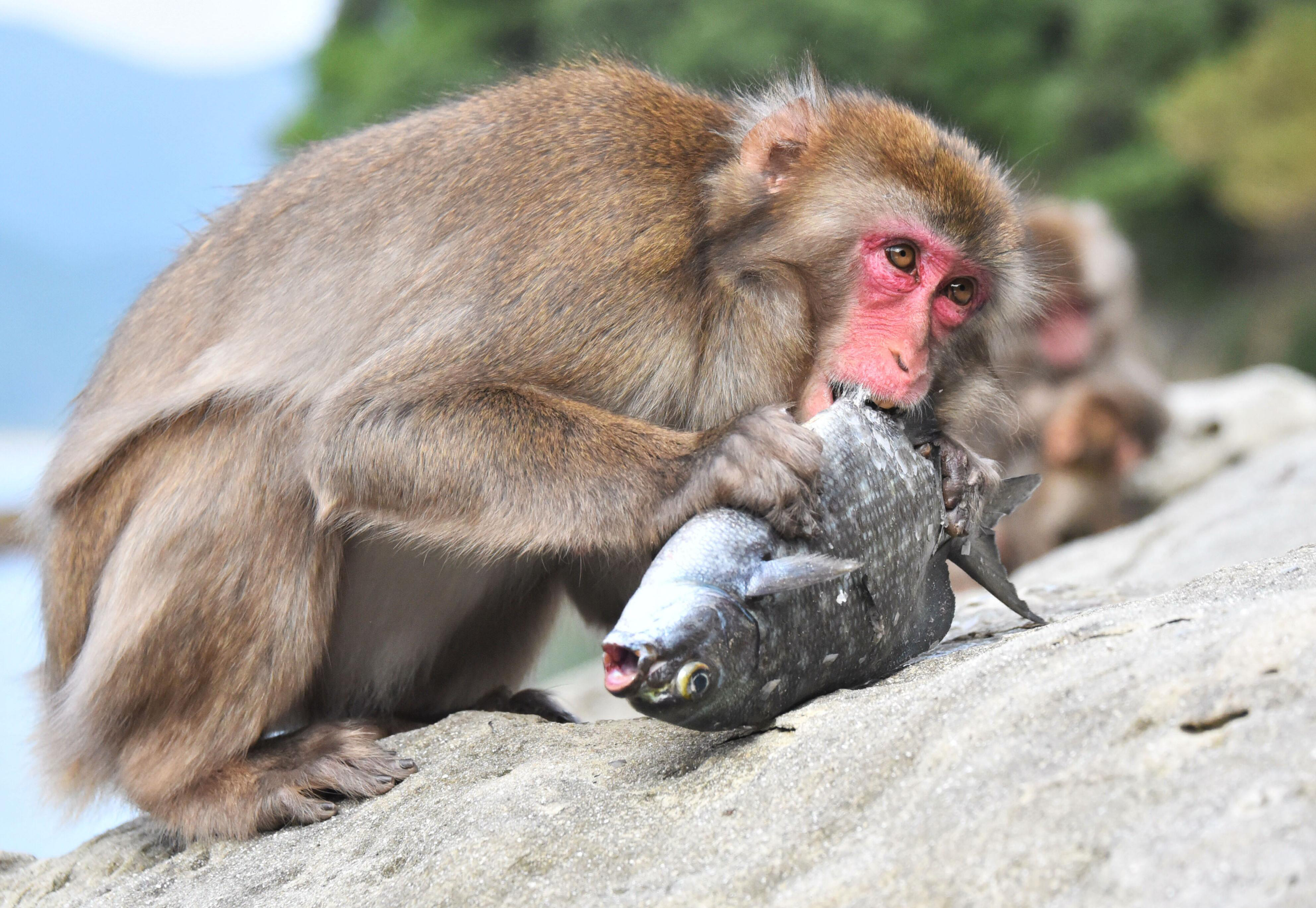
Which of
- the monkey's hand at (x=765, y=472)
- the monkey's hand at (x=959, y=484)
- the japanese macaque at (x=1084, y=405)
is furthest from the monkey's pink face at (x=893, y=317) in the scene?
the japanese macaque at (x=1084, y=405)

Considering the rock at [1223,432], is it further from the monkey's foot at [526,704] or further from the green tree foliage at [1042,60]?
the green tree foliage at [1042,60]

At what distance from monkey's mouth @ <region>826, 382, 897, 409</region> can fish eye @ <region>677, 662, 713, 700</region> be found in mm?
962

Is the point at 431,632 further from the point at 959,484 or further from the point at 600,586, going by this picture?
the point at 959,484

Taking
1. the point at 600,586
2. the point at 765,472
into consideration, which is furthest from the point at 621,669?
the point at 600,586

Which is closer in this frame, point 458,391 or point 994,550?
point 458,391

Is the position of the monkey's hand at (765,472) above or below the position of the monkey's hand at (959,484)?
above

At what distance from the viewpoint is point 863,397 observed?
3100 millimetres

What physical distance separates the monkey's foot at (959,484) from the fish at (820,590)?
3 cm

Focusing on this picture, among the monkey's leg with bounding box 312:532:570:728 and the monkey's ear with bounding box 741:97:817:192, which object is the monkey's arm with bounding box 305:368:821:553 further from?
the monkey's ear with bounding box 741:97:817:192

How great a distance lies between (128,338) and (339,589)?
1.09 meters

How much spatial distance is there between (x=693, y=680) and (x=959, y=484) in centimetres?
123

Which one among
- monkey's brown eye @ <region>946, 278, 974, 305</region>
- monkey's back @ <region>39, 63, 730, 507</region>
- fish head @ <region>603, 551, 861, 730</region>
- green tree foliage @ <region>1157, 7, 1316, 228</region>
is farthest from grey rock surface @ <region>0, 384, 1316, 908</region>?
green tree foliage @ <region>1157, 7, 1316, 228</region>

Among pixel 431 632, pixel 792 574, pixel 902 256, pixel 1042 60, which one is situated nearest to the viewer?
pixel 792 574

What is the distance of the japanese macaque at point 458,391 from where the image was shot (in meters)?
3.13
